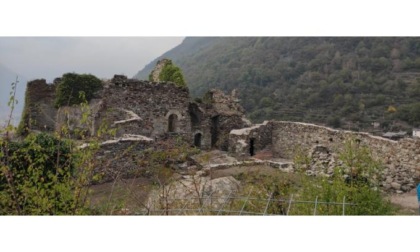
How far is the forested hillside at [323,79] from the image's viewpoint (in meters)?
43.4

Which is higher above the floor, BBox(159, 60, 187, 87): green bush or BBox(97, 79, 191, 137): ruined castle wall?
BBox(159, 60, 187, 87): green bush

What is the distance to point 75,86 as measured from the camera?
17906mm

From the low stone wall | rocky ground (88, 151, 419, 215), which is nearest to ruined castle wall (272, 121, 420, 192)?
rocky ground (88, 151, 419, 215)

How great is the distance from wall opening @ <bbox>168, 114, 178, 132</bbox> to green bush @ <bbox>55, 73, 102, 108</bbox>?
3.66m

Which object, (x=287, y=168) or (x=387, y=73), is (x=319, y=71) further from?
(x=287, y=168)

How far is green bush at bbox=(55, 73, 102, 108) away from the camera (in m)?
17.9

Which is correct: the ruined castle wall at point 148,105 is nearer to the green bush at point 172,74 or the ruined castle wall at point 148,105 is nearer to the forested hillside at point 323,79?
the green bush at point 172,74

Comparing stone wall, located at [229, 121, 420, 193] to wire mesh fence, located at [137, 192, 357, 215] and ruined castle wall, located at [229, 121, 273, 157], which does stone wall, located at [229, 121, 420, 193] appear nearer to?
ruined castle wall, located at [229, 121, 273, 157]

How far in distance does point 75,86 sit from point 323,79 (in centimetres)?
4038

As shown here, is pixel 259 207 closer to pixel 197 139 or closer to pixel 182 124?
pixel 182 124

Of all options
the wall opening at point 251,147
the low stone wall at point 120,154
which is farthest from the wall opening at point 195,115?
the low stone wall at point 120,154

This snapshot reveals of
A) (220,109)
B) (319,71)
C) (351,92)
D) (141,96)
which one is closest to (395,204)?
(141,96)

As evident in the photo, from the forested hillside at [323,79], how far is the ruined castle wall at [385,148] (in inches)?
952

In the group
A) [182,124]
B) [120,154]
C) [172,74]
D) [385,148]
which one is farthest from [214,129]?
[120,154]
